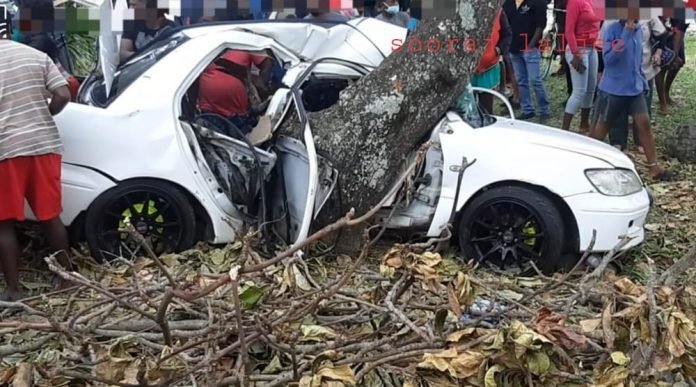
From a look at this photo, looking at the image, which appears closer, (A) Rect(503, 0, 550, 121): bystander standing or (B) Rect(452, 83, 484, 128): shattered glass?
(B) Rect(452, 83, 484, 128): shattered glass

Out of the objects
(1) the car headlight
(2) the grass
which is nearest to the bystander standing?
(2) the grass

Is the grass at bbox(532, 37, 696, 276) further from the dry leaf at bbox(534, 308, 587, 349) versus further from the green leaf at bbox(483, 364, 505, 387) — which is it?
the green leaf at bbox(483, 364, 505, 387)

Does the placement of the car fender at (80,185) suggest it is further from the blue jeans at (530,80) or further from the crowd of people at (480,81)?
the blue jeans at (530,80)

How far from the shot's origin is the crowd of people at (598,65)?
684 cm

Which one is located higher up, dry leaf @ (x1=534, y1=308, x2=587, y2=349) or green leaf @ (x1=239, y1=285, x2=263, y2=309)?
dry leaf @ (x1=534, y1=308, x2=587, y2=349)

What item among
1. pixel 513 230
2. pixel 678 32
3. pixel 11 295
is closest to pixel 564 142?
pixel 513 230

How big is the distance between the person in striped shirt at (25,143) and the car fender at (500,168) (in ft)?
6.74

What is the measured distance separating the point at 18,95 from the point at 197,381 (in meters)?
2.13

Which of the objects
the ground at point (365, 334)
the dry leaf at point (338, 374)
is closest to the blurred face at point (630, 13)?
the ground at point (365, 334)

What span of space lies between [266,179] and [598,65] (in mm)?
4750

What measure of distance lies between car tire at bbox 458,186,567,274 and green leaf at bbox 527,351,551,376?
2.42 meters

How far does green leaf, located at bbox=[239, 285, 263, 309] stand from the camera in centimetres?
296

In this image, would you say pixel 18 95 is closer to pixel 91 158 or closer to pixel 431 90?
pixel 91 158

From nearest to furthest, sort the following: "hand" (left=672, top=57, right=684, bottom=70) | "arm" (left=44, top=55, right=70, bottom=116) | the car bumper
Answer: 1. "arm" (left=44, top=55, right=70, bottom=116)
2. the car bumper
3. "hand" (left=672, top=57, right=684, bottom=70)
